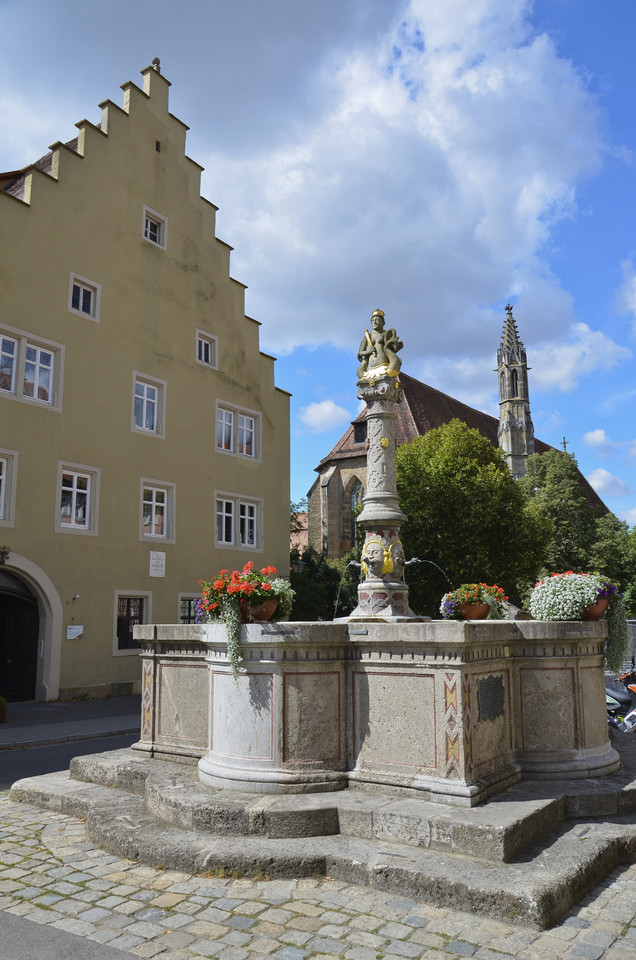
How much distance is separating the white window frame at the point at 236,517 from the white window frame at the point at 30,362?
6629 mm

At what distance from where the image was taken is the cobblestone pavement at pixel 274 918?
14.0 ft

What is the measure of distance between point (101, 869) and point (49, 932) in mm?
1184

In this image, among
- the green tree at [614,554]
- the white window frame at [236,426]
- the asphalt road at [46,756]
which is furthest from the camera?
the green tree at [614,554]

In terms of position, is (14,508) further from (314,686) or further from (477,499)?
(477,499)

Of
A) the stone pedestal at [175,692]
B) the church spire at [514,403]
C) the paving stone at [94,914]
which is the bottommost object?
the paving stone at [94,914]

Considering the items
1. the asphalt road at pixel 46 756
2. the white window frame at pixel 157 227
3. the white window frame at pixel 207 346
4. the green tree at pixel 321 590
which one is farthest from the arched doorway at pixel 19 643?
the white window frame at pixel 157 227

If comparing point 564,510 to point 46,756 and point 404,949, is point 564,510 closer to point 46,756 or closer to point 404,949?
point 46,756

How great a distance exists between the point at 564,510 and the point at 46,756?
41.1 m

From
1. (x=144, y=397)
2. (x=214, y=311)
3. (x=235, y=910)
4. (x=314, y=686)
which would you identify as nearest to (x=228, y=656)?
(x=314, y=686)

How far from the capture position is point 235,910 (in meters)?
4.85

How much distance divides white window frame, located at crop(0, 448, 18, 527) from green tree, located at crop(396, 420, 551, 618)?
657 inches

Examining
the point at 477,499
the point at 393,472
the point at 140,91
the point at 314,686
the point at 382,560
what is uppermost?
the point at 140,91

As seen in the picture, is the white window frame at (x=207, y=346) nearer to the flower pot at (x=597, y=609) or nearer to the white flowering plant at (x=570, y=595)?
the white flowering plant at (x=570, y=595)

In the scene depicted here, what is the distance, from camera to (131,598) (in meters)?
21.8
